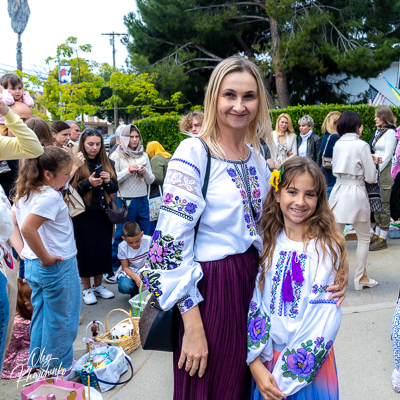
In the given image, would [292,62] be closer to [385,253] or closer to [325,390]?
[385,253]

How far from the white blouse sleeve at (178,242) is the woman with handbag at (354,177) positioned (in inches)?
126

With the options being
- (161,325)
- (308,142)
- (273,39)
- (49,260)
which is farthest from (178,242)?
(273,39)

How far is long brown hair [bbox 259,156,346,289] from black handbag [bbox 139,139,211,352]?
38 cm

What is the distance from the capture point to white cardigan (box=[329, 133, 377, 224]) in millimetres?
4199

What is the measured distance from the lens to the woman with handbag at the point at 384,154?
5.57 metres

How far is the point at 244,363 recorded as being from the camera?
1.64 metres

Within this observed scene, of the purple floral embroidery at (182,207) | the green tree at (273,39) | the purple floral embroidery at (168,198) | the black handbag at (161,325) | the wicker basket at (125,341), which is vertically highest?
the green tree at (273,39)

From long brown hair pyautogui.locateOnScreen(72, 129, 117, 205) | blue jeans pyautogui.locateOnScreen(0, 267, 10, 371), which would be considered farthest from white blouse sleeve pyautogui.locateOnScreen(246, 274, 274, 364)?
long brown hair pyautogui.locateOnScreen(72, 129, 117, 205)

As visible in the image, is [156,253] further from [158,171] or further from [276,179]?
[158,171]

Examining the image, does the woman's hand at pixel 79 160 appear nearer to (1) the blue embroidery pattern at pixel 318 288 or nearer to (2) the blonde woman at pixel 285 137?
(1) the blue embroidery pattern at pixel 318 288

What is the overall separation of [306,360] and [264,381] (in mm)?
193

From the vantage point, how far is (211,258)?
1529 mm

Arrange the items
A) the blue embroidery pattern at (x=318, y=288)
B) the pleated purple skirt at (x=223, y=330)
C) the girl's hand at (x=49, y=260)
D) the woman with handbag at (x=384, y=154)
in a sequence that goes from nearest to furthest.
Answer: the pleated purple skirt at (x=223, y=330) → the blue embroidery pattern at (x=318, y=288) → the girl's hand at (x=49, y=260) → the woman with handbag at (x=384, y=154)

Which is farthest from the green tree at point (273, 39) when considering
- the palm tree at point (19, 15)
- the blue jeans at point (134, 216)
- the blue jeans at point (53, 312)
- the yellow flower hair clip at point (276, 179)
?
the yellow flower hair clip at point (276, 179)
